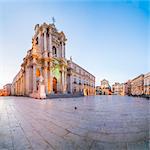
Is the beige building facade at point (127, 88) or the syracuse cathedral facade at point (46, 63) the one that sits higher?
the syracuse cathedral facade at point (46, 63)

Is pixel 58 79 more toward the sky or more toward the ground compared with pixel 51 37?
more toward the ground

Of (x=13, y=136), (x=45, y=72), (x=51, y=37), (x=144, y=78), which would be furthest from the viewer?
(x=144, y=78)

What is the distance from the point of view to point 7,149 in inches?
75.7

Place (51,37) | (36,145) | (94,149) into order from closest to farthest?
(94,149) < (36,145) < (51,37)

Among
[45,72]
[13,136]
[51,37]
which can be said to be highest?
[51,37]

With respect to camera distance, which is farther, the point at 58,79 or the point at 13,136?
the point at 58,79

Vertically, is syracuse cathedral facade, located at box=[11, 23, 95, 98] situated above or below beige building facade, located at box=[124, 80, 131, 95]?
above

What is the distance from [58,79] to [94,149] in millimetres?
26419

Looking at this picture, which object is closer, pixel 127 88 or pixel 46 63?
pixel 46 63

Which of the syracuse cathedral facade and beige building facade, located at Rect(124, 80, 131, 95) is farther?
beige building facade, located at Rect(124, 80, 131, 95)

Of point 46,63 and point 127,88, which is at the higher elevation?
point 46,63

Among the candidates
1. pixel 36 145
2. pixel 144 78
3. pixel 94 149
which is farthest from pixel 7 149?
pixel 144 78

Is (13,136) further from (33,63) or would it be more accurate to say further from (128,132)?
(33,63)

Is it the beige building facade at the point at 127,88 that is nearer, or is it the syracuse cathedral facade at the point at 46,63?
the syracuse cathedral facade at the point at 46,63
